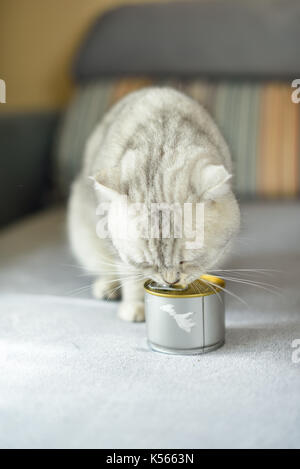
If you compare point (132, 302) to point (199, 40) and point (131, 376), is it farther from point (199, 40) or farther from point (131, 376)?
point (199, 40)

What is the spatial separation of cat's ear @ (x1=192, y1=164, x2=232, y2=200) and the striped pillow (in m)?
1.02

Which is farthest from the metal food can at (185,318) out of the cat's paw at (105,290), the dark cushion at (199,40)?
the dark cushion at (199,40)

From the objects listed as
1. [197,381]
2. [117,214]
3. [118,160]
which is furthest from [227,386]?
[118,160]

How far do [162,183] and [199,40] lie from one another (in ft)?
4.89

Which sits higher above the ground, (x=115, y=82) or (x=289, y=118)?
(x=115, y=82)

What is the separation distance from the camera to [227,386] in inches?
38.6

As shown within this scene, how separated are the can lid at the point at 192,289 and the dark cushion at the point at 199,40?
1.46 meters

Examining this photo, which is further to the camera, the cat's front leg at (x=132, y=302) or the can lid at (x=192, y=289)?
the cat's front leg at (x=132, y=302)

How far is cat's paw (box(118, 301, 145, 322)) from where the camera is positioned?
130cm

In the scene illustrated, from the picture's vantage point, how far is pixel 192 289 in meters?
1.14

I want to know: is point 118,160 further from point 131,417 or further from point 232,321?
point 131,417

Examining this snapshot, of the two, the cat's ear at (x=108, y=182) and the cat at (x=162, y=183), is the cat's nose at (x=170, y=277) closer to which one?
the cat at (x=162, y=183)

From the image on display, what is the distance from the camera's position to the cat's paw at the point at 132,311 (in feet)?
4.25
